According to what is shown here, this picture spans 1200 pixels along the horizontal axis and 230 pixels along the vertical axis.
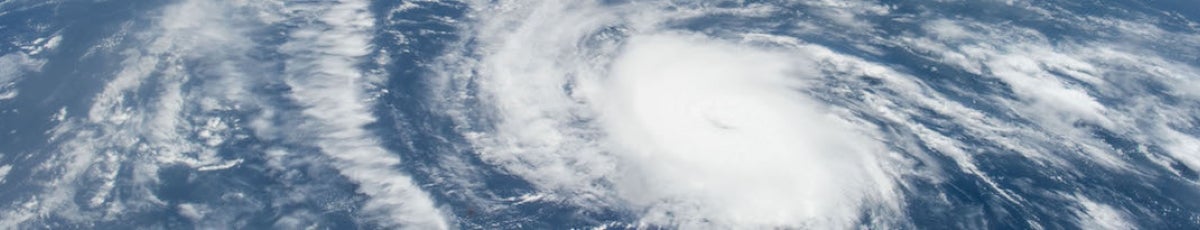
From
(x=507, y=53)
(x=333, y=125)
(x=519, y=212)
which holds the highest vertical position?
(x=507, y=53)

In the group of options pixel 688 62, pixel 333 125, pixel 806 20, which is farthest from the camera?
pixel 806 20

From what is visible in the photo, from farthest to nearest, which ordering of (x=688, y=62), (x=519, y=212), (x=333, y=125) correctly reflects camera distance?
(x=688, y=62) < (x=333, y=125) < (x=519, y=212)

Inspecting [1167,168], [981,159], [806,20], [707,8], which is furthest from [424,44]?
[1167,168]

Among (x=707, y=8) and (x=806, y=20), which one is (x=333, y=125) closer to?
(x=707, y=8)

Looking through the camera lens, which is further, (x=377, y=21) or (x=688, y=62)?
(x=377, y=21)

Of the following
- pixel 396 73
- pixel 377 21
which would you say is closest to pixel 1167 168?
pixel 396 73

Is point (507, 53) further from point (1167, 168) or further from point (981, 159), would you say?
point (1167, 168)

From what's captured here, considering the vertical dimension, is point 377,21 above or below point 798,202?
above
